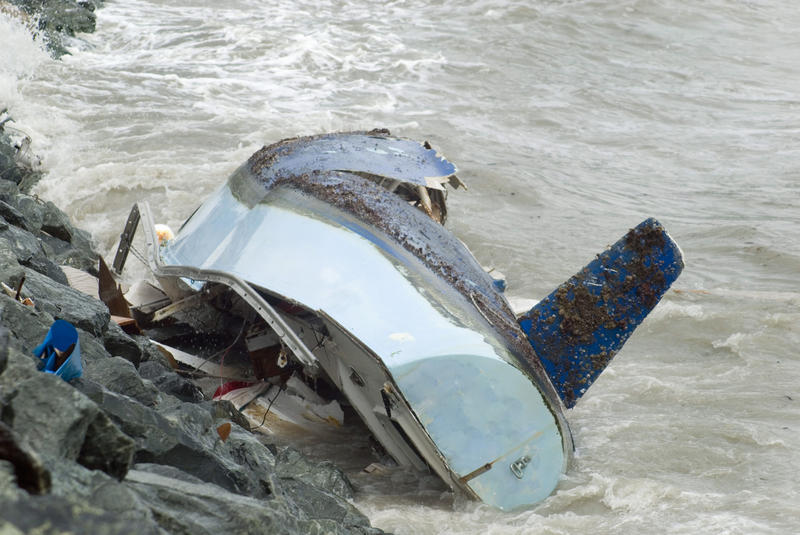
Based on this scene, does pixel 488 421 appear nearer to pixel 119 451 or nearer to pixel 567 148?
pixel 119 451

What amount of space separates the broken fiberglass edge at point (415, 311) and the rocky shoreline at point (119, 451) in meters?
0.67

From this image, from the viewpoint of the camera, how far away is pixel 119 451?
3.26 meters

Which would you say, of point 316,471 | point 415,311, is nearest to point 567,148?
point 415,311

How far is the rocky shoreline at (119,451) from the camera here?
2520 mm

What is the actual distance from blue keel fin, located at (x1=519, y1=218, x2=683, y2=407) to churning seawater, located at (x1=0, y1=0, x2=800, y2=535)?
0.68 m

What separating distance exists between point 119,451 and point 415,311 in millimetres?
2843

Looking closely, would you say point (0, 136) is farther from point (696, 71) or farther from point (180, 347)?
point (696, 71)

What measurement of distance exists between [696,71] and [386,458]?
16.9m

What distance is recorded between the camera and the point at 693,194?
44.7 feet

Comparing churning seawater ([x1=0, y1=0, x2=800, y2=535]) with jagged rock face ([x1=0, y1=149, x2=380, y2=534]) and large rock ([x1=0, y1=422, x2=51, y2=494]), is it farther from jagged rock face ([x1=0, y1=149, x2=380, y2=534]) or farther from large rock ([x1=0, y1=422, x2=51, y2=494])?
large rock ([x1=0, y1=422, x2=51, y2=494])

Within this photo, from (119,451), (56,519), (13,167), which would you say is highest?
(56,519)

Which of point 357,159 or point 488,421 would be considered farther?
point 357,159

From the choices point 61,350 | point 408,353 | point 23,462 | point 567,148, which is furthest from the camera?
point 567,148

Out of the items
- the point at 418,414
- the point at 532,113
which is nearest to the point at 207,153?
the point at 532,113
